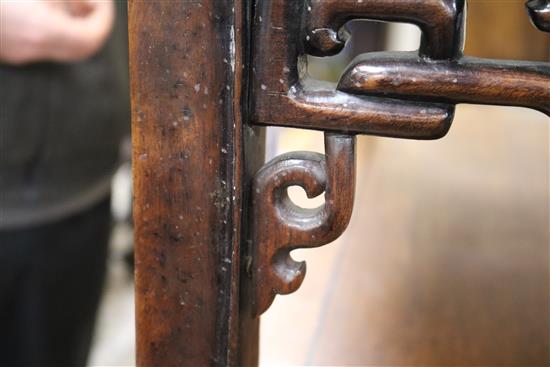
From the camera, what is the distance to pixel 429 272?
854 millimetres

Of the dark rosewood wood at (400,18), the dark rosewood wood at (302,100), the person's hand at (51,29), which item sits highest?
the dark rosewood wood at (400,18)

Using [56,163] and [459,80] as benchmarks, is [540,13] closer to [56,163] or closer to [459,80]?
[459,80]

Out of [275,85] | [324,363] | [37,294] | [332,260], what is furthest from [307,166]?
[37,294]

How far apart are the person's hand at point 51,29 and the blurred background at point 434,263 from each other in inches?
10.7

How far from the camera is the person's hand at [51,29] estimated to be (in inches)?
33.5

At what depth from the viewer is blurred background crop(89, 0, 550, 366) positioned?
703mm

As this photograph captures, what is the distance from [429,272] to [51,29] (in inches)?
19.6

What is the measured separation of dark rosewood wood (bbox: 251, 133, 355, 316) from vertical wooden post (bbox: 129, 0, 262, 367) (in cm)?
1

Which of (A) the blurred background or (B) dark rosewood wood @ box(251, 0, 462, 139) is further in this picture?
(A) the blurred background

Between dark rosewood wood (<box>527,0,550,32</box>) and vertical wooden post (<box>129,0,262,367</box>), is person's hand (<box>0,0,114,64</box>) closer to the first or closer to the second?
Result: vertical wooden post (<box>129,0,262,367</box>)

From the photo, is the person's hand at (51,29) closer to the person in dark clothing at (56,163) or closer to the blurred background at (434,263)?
the person in dark clothing at (56,163)

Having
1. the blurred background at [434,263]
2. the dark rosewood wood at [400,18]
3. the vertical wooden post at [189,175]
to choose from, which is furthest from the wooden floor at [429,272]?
the dark rosewood wood at [400,18]

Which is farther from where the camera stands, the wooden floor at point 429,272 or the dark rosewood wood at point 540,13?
the wooden floor at point 429,272

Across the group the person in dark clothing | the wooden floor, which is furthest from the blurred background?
the person in dark clothing
